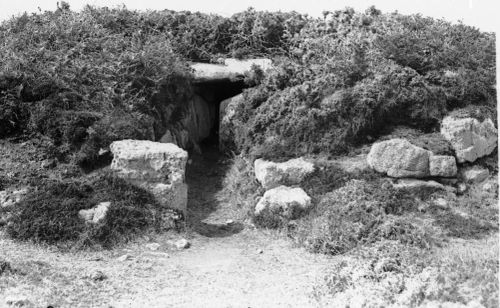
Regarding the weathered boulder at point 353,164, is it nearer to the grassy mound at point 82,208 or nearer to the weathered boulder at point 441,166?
the weathered boulder at point 441,166

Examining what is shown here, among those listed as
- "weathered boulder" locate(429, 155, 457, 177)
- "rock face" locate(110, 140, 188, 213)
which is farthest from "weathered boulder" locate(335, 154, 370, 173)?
"rock face" locate(110, 140, 188, 213)

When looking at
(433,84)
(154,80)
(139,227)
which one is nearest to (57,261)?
(139,227)

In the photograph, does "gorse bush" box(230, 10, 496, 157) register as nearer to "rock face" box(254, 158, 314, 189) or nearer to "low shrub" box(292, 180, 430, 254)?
"rock face" box(254, 158, 314, 189)

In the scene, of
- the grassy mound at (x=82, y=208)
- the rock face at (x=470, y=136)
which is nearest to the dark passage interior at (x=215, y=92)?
the grassy mound at (x=82, y=208)

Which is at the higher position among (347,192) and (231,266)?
(347,192)

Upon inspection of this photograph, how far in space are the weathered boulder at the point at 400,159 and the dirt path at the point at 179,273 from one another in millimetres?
3105

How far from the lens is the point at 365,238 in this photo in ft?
38.1

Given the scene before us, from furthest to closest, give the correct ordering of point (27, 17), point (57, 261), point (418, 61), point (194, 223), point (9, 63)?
point (27, 17)
point (418, 61)
point (9, 63)
point (194, 223)
point (57, 261)

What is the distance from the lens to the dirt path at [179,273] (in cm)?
953

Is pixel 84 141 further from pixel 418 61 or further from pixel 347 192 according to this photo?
pixel 418 61

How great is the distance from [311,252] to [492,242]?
338 cm

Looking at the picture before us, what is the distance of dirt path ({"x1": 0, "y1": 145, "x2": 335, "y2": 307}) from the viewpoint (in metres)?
9.53

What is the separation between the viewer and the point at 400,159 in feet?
46.1

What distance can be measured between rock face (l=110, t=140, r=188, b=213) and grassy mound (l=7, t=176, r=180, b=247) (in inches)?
8.0
